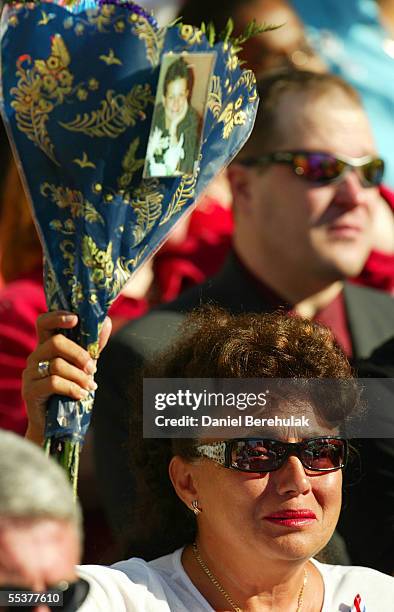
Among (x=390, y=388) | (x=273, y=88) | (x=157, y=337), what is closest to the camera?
(x=390, y=388)

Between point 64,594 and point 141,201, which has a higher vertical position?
point 141,201

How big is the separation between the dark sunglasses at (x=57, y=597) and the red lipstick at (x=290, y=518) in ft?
1.01

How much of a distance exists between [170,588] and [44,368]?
385mm

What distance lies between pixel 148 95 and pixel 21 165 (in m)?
0.23

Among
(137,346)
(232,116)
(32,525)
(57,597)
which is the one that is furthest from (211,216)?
(32,525)

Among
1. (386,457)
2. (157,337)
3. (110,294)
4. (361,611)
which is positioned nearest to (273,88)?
(157,337)

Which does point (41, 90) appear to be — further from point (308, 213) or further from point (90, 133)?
point (308, 213)

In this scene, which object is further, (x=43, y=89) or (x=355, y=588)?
(x=355, y=588)

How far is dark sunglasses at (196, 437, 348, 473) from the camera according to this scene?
1.72 meters

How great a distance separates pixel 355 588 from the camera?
182 centimetres

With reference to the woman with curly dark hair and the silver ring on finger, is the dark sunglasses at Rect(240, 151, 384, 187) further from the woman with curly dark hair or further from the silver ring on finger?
the silver ring on finger

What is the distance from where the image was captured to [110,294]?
178cm

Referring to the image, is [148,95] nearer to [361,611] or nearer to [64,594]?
[64,594]

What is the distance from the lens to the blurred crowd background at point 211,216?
9.45 feet
